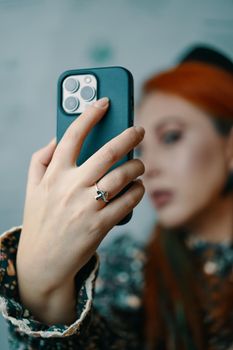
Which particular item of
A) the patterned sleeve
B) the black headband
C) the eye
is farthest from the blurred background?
the patterned sleeve

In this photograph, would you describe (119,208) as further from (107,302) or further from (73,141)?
(107,302)

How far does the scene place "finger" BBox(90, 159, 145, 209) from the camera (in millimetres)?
330

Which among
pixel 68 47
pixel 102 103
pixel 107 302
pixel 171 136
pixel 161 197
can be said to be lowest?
pixel 107 302

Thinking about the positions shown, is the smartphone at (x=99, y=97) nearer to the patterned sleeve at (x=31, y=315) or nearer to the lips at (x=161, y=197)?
the patterned sleeve at (x=31, y=315)

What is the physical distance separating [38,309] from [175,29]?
67 cm

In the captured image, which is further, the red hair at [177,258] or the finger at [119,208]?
the red hair at [177,258]

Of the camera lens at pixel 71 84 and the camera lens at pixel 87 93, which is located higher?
the camera lens at pixel 71 84

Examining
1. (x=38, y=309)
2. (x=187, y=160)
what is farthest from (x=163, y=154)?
(x=38, y=309)

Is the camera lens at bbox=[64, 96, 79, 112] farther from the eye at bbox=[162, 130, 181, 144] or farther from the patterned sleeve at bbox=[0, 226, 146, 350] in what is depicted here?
the eye at bbox=[162, 130, 181, 144]

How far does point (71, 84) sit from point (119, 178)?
12 centimetres

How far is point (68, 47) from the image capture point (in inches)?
34.9

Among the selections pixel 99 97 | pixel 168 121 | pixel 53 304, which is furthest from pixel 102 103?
pixel 168 121

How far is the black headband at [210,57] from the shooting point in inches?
33.0

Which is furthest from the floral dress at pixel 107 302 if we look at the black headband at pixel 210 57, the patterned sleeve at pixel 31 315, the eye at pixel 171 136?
the black headband at pixel 210 57
